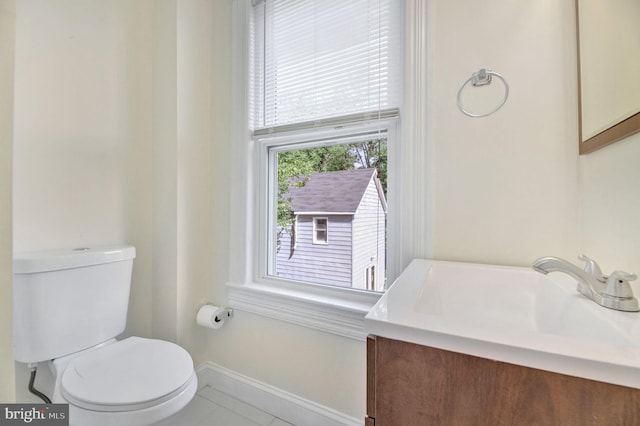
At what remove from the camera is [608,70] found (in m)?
0.70

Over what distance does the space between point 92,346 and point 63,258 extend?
407 millimetres

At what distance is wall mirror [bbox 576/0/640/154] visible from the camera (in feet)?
1.96

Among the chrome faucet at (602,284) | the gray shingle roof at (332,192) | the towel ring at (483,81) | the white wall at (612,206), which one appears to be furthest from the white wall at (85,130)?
the white wall at (612,206)

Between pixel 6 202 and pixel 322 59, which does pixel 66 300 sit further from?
pixel 322 59

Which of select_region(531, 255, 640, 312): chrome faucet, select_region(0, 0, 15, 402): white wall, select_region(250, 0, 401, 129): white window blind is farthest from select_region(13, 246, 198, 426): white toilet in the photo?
select_region(531, 255, 640, 312): chrome faucet

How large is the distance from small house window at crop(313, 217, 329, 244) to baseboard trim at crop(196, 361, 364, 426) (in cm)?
74

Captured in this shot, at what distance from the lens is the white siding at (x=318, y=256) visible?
1.32 metres

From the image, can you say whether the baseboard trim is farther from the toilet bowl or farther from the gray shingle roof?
the gray shingle roof

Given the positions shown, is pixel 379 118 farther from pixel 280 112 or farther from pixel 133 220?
pixel 133 220

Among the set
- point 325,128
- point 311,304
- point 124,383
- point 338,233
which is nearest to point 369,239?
point 338,233

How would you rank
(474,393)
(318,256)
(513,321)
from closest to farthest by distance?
(474,393)
(513,321)
(318,256)

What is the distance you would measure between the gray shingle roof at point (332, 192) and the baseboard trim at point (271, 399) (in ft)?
→ 2.94

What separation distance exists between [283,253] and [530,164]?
115 cm

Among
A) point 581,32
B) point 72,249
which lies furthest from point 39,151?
point 581,32
